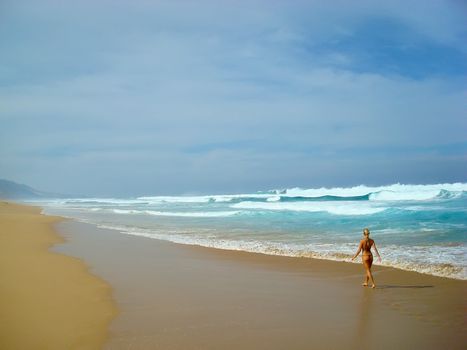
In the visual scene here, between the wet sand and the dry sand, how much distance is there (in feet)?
1.03

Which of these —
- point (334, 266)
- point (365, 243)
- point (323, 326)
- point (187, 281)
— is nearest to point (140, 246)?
point (187, 281)

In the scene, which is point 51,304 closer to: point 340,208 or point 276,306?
point 276,306

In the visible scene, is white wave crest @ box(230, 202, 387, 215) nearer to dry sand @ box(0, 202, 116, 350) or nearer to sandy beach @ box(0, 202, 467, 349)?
sandy beach @ box(0, 202, 467, 349)

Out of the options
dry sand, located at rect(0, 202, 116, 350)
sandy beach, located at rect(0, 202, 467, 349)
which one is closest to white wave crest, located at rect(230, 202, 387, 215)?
sandy beach, located at rect(0, 202, 467, 349)

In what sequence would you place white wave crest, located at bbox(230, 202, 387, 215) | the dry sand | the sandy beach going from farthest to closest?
white wave crest, located at bbox(230, 202, 387, 215) → the sandy beach → the dry sand

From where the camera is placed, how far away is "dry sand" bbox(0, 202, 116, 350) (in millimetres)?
5188

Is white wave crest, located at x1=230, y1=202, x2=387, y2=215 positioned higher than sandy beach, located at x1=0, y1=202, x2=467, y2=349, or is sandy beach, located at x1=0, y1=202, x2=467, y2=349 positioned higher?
white wave crest, located at x1=230, y1=202, x2=387, y2=215

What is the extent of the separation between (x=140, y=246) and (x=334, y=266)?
6.96 m

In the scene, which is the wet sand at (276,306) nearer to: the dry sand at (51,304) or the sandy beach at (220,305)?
the sandy beach at (220,305)

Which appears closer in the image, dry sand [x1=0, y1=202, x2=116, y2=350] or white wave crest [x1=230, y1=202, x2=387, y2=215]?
dry sand [x1=0, y1=202, x2=116, y2=350]

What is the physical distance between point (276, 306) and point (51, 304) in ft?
12.3

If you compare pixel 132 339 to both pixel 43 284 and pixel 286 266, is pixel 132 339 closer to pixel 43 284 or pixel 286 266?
pixel 43 284

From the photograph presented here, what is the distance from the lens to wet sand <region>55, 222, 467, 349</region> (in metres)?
5.38

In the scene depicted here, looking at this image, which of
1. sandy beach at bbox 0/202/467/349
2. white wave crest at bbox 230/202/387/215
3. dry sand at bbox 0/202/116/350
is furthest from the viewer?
white wave crest at bbox 230/202/387/215
